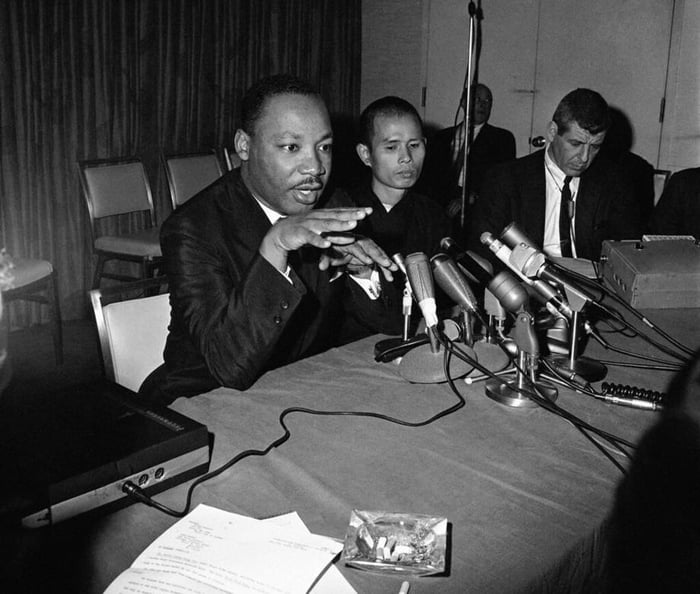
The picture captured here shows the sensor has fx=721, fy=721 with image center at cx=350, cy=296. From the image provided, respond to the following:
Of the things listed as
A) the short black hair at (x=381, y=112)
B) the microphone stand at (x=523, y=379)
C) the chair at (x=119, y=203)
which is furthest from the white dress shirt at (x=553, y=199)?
the chair at (x=119, y=203)

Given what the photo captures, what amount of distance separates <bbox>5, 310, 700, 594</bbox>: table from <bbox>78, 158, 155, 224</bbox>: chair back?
2759mm

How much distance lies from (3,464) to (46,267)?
2607 mm

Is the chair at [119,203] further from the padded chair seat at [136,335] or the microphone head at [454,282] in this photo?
the microphone head at [454,282]

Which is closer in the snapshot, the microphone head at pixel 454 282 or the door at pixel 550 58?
the microphone head at pixel 454 282

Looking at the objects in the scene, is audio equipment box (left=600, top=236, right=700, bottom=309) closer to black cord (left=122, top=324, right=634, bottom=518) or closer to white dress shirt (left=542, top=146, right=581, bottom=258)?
white dress shirt (left=542, top=146, right=581, bottom=258)

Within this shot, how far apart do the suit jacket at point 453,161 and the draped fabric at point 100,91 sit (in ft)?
4.46

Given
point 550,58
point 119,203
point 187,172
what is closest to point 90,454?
point 119,203

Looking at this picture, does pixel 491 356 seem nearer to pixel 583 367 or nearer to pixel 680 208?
pixel 583 367

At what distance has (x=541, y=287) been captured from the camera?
1.62m

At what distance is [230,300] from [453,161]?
3.74m

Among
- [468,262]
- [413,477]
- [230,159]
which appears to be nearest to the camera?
[413,477]

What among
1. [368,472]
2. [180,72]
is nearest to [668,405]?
[368,472]

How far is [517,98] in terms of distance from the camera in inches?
209

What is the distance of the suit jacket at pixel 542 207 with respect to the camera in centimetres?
320
